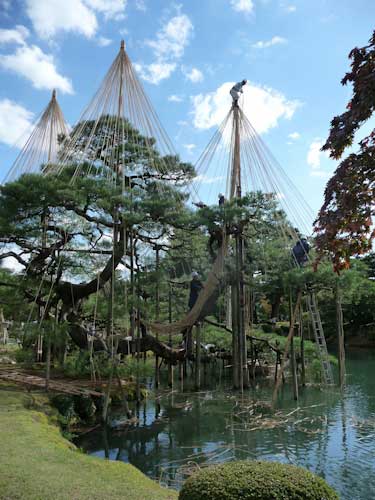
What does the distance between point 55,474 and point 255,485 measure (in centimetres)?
225

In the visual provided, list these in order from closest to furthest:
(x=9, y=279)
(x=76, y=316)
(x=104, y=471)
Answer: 1. (x=104, y=471)
2. (x=9, y=279)
3. (x=76, y=316)

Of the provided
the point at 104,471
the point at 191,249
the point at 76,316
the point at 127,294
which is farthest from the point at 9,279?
the point at 104,471

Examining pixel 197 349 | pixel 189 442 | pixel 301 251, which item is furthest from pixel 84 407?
pixel 301 251

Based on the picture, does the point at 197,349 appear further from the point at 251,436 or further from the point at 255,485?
the point at 255,485

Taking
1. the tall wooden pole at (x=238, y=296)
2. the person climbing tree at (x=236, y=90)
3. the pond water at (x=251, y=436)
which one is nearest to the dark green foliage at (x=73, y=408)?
the pond water at (x=251, y=436)

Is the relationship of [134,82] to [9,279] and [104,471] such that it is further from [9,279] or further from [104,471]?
[104,471]

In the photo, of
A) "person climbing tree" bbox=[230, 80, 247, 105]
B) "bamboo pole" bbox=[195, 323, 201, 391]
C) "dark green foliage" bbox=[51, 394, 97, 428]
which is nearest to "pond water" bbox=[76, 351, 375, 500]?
"dark green foliage" bbox=[51, 394, 97, 428]

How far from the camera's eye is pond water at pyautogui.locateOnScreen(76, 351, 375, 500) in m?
6.30

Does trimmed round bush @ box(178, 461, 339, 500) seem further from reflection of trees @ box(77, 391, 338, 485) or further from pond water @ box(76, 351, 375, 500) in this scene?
reflection of trees @ box(77, 391, 338, 485)

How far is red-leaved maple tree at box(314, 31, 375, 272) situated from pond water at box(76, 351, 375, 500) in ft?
12.2

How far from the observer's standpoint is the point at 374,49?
121 inches

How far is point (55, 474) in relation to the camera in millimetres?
4344

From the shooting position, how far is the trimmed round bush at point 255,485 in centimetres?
300

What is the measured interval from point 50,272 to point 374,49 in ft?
28.2
